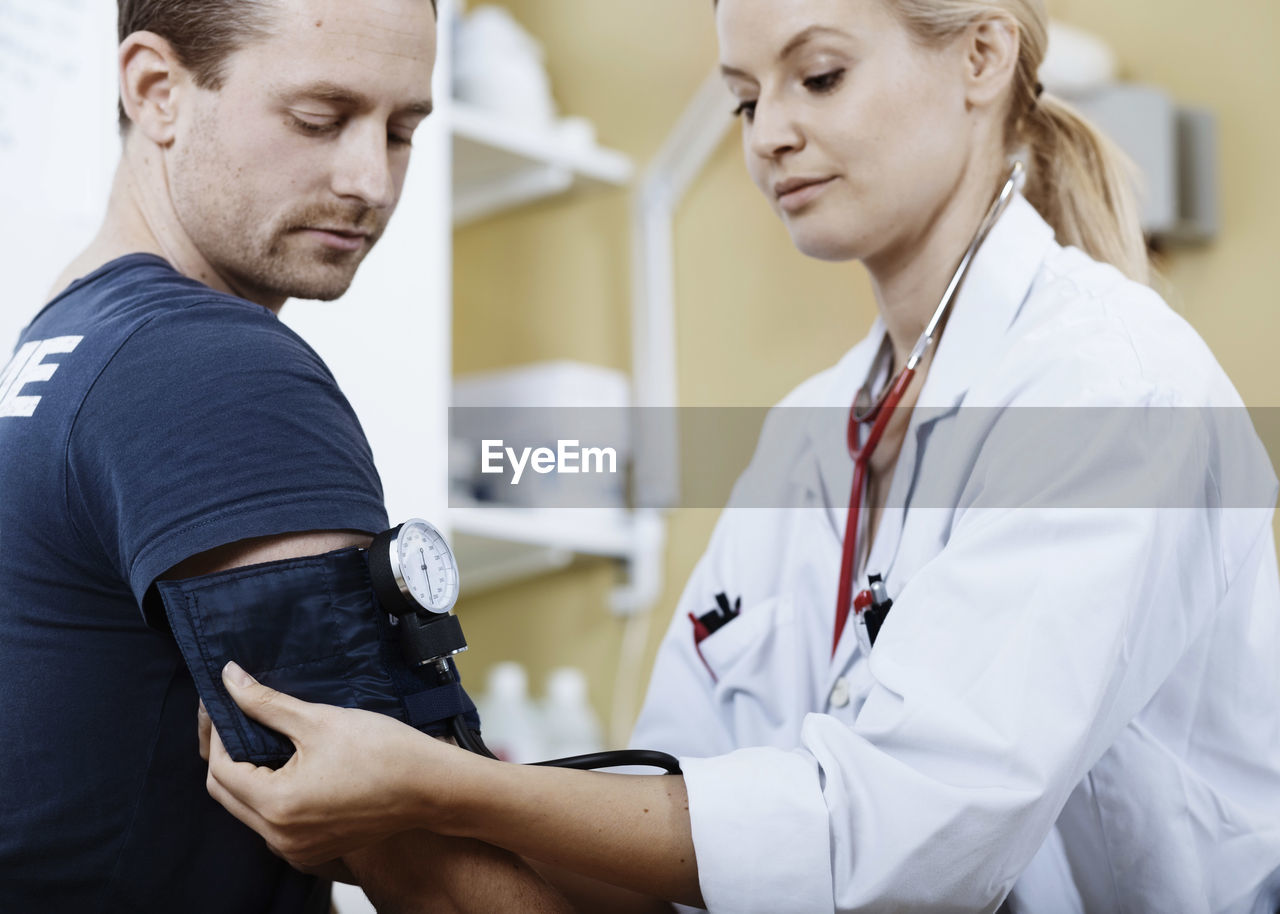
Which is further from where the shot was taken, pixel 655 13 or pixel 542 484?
pixel 655 13

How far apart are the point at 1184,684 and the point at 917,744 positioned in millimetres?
269

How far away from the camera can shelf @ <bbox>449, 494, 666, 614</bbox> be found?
6.56 ft

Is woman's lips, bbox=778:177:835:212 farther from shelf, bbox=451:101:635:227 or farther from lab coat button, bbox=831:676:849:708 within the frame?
shelf, bbox=451:101:635:227

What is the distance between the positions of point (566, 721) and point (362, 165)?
1254mm

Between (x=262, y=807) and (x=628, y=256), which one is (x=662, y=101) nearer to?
(x=628, y=256)

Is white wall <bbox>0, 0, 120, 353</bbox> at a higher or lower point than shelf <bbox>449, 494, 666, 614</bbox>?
higher

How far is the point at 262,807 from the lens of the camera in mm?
740

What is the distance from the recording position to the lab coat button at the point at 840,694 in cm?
103

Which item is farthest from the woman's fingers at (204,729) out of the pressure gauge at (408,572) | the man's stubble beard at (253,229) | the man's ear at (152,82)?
the man's ear at (152,82)

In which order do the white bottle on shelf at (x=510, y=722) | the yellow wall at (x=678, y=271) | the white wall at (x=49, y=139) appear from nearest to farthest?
the white wall at (x=49, y=139) → the yellow wall at (x=678, y=271) → the white bottle on shelf at (x=510, y=722)

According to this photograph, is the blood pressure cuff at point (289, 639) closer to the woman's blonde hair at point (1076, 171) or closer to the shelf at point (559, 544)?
the woman's blonde hair at point (1076, 171)

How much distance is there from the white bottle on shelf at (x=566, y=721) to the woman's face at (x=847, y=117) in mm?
1086

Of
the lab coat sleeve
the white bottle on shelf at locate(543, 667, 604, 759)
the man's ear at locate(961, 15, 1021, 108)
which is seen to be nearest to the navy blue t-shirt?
the lab coat sleeve

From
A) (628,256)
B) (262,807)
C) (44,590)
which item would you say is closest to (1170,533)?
(262,807)
